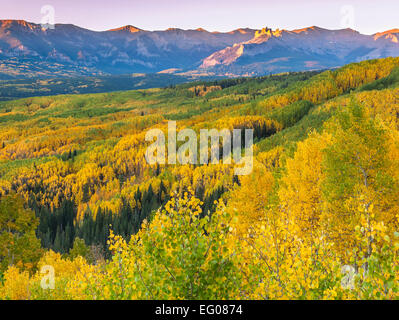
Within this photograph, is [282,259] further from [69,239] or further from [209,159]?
[209,159]

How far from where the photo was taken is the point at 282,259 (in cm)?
1205

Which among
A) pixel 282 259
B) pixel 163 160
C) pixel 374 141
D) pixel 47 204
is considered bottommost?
pixel 47 204

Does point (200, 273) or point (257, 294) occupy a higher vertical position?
point (200, 273)

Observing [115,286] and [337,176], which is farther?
[337,176]

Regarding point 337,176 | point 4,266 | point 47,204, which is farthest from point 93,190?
point 337,176

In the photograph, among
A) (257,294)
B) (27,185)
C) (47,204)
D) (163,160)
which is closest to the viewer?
(257,294)

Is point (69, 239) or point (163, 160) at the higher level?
point (163, 160)

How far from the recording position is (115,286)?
1310 cm

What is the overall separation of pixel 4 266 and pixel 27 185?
150913 millimetres

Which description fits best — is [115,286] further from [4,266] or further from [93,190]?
[93,190]

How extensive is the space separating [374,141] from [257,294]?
16345 mm

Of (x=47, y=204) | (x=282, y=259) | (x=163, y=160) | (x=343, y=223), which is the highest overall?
(x=282, y=259)
